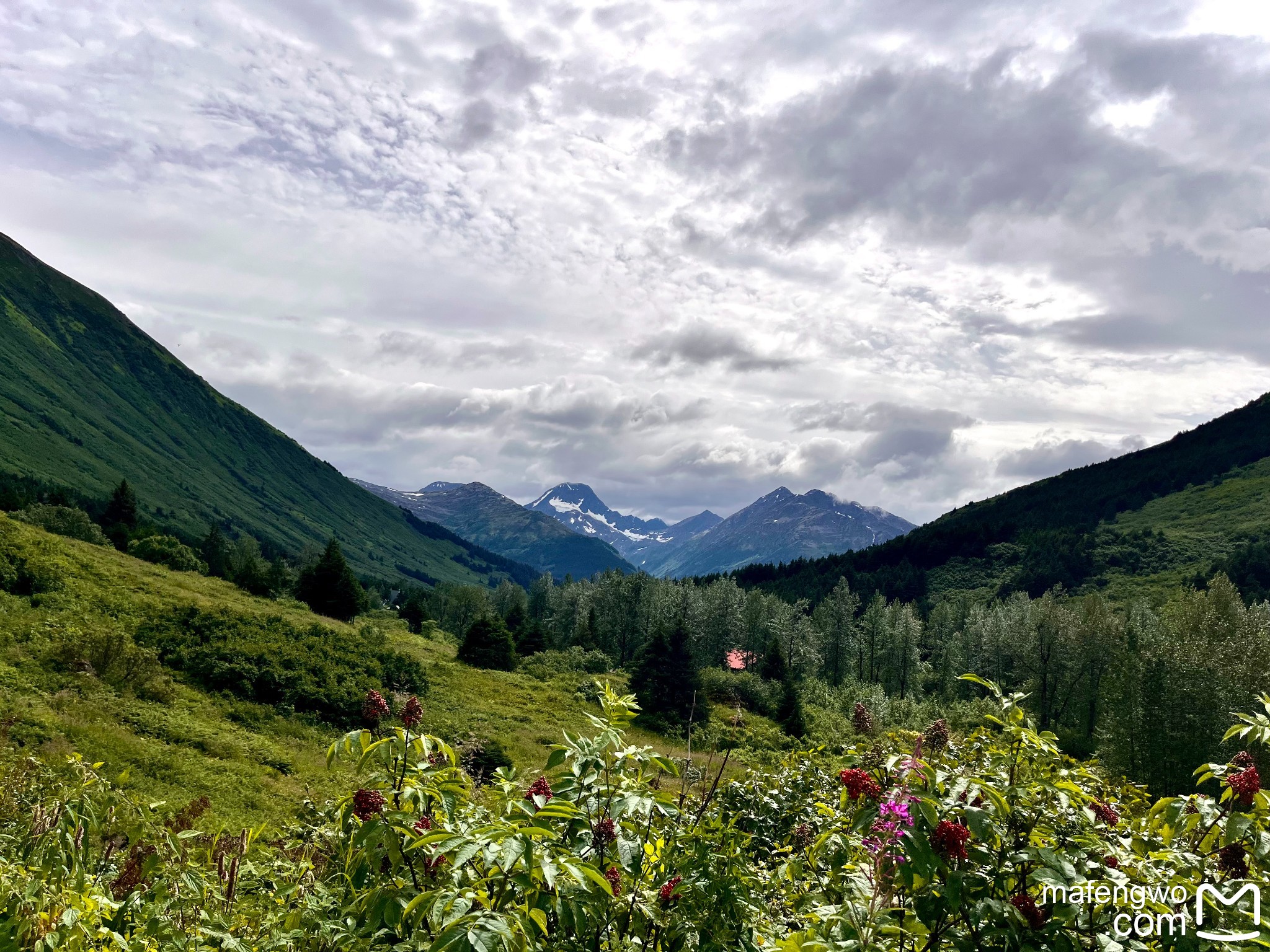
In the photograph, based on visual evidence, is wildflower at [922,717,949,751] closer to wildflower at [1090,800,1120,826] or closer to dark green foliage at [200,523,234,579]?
wildflower at [1090,800,1120,826]

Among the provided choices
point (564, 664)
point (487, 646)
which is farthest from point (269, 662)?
point (564, 664)

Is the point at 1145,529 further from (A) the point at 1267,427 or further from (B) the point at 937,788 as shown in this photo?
(B) the point at 937,788

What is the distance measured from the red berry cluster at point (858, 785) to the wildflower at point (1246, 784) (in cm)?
204

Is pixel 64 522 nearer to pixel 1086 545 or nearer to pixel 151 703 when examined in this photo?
pixel 151 703

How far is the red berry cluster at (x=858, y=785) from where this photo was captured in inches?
137

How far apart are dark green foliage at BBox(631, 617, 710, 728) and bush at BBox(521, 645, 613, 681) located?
648cm

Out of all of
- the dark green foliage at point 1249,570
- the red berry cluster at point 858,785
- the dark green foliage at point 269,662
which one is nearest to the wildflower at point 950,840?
the red berry cluster at point 858,785

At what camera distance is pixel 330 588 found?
50.9m

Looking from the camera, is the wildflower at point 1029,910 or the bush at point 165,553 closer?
the wildflower at point 1029,910

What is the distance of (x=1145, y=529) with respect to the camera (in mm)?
167625

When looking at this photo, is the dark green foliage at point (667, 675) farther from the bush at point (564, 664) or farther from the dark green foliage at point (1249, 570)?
the dark green foliage at point (1249, 570)

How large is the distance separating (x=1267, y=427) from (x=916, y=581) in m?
132

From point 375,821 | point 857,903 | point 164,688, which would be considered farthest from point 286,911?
point 164,688

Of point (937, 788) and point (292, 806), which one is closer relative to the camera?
point (937, 788)
